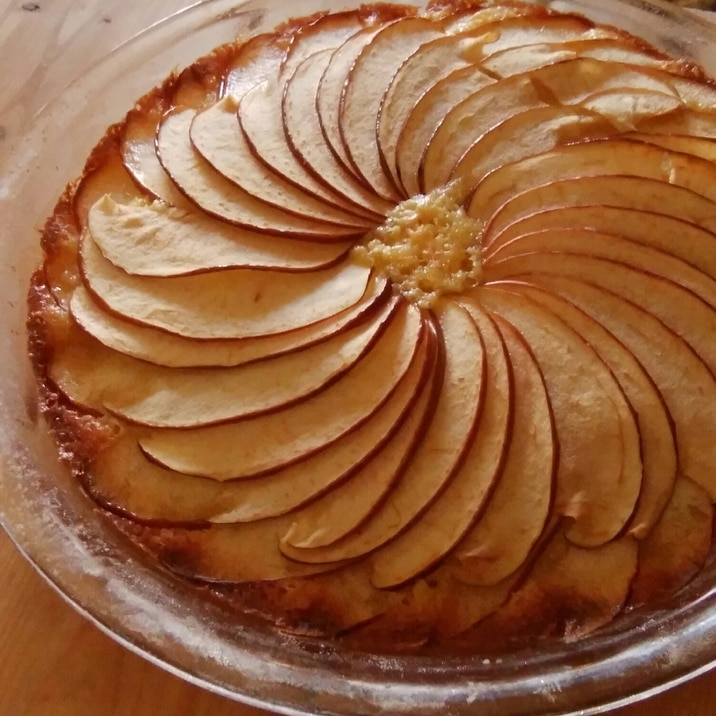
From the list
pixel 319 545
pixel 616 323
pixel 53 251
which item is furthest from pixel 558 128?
pixel 53 251

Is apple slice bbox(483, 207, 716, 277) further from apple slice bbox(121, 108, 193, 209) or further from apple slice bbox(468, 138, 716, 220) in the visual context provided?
apple slice bbox(121, 108, 193, 209)

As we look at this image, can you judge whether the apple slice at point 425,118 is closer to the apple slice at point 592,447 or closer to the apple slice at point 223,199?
the apple slice at point 223,199

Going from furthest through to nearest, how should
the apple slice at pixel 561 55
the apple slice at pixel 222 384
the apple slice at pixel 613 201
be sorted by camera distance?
the apple slice at pixel 561 55 < the apple slice at pixel 613 201 < the apple slice at pixel 222 384

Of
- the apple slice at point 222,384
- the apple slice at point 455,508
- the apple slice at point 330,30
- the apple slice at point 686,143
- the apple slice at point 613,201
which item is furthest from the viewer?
the apple slice at point 330,30

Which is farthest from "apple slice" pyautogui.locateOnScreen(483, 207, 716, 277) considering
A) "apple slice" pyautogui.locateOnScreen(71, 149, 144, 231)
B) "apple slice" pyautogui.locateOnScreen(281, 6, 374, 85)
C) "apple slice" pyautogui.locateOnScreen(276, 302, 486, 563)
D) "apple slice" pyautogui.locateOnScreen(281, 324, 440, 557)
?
"apple slice" pyautogui.locateOnScreen(71, 149, 144, 231)

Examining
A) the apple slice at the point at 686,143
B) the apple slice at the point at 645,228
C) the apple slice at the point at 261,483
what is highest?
the apple slice at the point at 686,143

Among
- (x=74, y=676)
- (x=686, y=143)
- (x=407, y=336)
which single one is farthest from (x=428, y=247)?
(x=74, y=676)

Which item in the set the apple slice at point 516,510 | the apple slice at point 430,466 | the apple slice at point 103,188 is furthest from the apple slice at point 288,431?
the apple slice at point 103,188
